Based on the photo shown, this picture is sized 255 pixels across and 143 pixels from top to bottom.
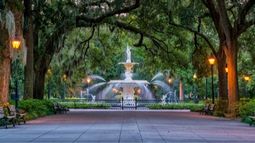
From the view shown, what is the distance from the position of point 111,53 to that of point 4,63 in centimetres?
2753

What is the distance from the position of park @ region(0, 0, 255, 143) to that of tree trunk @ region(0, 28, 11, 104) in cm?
5

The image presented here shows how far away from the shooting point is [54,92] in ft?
268

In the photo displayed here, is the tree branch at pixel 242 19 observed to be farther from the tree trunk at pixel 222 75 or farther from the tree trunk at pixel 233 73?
the tree trunk at pixel 222 75

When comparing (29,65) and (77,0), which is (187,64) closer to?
(77,0)

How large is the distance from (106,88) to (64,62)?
71.7 feet

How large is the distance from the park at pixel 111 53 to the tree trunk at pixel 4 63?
0.17 ft

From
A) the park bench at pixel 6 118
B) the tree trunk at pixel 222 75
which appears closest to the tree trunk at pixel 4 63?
the park bench at pixel 6 118

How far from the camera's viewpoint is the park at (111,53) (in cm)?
2292

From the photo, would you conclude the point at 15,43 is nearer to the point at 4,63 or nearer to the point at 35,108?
the point at 4,63

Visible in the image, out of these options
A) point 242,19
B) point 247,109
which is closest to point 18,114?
point 247,109

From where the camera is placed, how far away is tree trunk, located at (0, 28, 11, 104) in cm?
2977

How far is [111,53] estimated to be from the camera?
57219 millimetres

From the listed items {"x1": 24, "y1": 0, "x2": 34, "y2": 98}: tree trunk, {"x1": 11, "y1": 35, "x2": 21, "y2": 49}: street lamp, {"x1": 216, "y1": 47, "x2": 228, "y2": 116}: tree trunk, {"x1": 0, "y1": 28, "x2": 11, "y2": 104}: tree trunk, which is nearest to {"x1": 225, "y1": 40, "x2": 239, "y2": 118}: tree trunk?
{"x1": 216, "y1": 47, "x2": 228, "y2": 116}: tree trunk

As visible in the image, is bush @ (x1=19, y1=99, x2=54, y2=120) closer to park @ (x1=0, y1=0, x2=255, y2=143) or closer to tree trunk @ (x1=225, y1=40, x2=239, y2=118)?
park @ (x1=0, y1=0, x2=255, y2=143)
